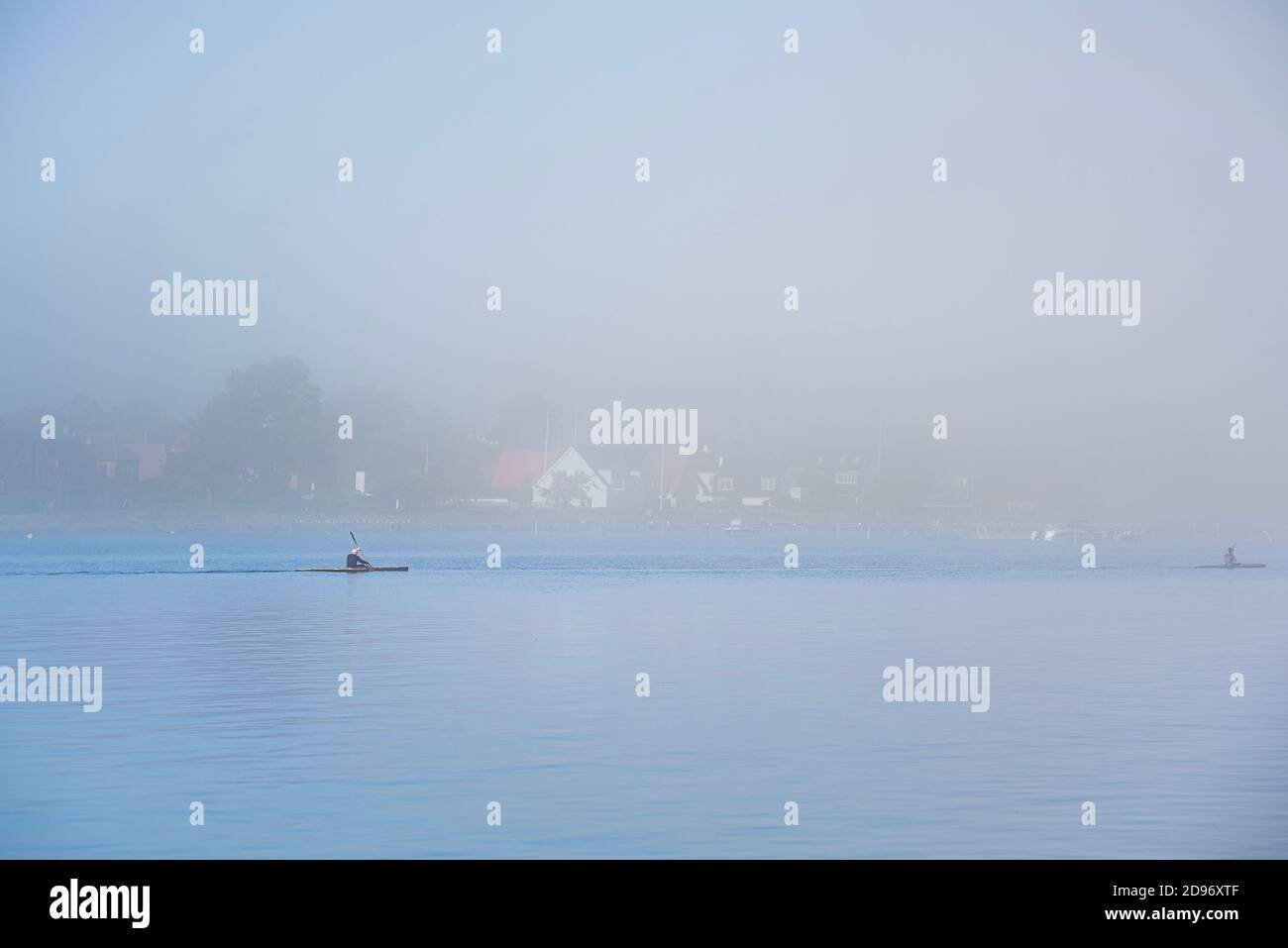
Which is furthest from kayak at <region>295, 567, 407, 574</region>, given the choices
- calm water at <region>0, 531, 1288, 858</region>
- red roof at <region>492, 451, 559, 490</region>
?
red roof at <region>492, 451, 559, 490</region>

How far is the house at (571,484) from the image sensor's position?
18788cm

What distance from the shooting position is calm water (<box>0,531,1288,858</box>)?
62.9 ft

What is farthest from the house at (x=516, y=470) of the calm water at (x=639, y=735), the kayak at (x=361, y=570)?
the calm water at (x=639, y=735)

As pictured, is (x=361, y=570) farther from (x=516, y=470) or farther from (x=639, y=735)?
(x=516, y=470)

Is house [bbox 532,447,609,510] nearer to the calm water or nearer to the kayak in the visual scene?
the kayak

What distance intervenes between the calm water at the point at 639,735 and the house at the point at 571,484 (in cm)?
12587

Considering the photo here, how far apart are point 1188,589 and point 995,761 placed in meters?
59.5

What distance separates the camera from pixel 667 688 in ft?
112

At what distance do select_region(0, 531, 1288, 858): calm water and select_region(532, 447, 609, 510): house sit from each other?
125874 mm

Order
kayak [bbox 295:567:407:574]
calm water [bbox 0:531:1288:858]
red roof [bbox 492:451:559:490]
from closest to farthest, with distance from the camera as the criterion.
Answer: calm water [bbox 0:531:1288:858] → kayak [bbox 295:567:407:574] → red roof [bbox 492:451:559:490]

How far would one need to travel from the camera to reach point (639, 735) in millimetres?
27031

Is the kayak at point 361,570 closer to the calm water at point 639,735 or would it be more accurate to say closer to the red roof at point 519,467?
the calm water at point 639,735
